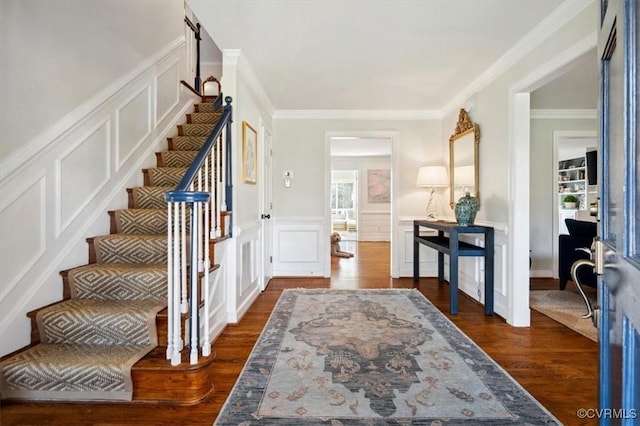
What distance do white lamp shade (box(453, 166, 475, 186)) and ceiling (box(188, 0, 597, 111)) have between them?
924 millimetres

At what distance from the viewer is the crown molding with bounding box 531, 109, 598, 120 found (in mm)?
4512

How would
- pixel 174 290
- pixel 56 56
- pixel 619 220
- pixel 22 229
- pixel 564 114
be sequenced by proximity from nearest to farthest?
pixel 619 220
pixel 174 290
pixel 22 229
pixel 56 56
pixel 564 114

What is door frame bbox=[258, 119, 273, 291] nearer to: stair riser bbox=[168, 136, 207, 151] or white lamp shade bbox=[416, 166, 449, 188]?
stair riser bbox=[168, 136, 207, 151]

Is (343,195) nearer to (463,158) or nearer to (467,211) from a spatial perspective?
(463,158)

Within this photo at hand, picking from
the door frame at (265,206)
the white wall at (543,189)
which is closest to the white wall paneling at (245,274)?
the door frame at (265,206)

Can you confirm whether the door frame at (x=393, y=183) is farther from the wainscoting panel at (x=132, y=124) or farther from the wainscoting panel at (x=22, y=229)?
the wainscoting panel at (x=22, y=229)

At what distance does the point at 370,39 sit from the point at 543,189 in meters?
3.66

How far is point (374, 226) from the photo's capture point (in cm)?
938

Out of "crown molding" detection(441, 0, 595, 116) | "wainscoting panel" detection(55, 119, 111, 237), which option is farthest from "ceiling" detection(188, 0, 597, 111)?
"wainscoting panel" detection(55, 119, 111, 237)

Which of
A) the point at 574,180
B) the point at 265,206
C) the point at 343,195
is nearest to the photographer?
the point at 265,206

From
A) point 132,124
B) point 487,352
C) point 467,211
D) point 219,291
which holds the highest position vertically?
point 132,124

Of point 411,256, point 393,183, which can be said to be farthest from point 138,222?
point 411,256

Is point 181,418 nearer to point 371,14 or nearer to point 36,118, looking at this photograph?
point 36,118

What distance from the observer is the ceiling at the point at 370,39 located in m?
2.17
